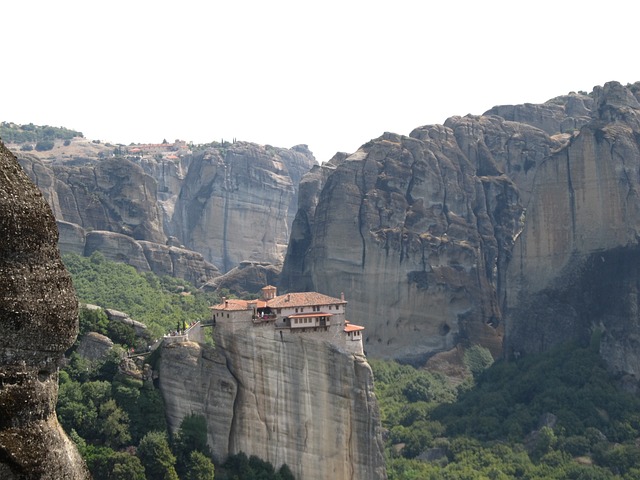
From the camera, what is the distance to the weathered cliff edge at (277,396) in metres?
59.3

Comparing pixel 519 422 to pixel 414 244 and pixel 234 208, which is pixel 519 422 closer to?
pixel 414 244

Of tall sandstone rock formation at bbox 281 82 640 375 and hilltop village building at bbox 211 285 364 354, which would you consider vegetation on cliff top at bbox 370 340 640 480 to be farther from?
hilltop village building at bbox 211 285 364 354

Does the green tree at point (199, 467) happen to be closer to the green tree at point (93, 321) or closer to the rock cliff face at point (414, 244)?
the green tree at point (93, 321)

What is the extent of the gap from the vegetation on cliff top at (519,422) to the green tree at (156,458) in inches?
858

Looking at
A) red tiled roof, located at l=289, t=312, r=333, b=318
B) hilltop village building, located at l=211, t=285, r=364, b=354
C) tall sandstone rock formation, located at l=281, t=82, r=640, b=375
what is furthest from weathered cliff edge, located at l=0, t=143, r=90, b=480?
tall sandstone rock formation, located at l=281, t=82, r=640, b=375

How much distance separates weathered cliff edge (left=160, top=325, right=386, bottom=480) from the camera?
59312 millimetres

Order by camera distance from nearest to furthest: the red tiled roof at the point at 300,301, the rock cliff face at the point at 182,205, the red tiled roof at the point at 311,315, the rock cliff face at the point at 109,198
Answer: the red tiled roof at the point at 311,315, the red tiled roof at the point at 300,301, the rock cliff face at the point at 182,205, the rock cliff face at the point at 109,198

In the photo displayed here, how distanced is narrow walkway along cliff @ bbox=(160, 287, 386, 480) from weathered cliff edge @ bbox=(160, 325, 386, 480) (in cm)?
5

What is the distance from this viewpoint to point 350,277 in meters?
104

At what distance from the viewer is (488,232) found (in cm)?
11062

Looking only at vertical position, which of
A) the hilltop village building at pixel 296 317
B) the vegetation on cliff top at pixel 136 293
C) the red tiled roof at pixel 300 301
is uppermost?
the red tiled roof at pixel 300 301

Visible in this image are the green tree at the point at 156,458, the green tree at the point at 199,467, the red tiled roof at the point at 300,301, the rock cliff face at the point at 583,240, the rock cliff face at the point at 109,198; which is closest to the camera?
the green tree at the point at 156,458

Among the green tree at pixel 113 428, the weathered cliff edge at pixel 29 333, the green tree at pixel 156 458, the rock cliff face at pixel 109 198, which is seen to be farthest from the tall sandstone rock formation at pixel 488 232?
the weathered cliff edge at pixel 29 333

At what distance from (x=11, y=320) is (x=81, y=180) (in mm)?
110372
